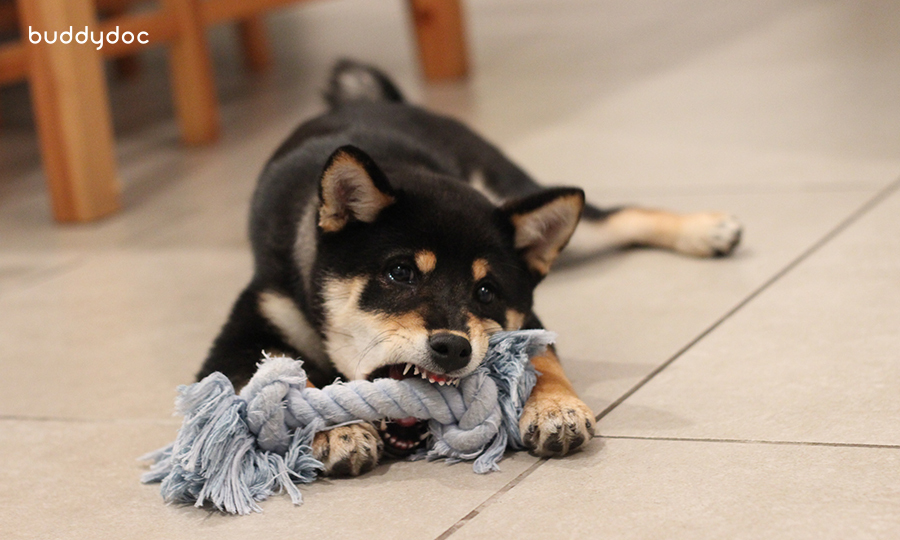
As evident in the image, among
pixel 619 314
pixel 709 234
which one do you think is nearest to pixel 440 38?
pixel 709 234

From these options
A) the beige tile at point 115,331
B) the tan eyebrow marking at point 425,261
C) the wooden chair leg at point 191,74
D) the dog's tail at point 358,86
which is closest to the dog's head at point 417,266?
the tan eyebrow marking at point 425,261

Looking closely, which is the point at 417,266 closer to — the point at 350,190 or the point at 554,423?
the point at 350,190

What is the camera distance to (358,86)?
3.65 meters

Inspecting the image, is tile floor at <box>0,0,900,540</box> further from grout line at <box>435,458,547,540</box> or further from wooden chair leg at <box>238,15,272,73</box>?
wooden chair leg at <box>238,15,272,73</box>

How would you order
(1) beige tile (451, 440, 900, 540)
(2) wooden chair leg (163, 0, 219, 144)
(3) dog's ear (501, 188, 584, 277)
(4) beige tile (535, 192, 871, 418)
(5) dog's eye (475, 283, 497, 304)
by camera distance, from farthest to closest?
1. (2) wooden chair leg (163, 0, 219, 144)
2. (4) beige tile (535, 192, 871, 418)
3. (3) dog's ear (501, 188, 584, 277)
4. (5) dog's eye (475, 283, 497, 304)
5. (1) beige tile (451, 440, 900, 540)

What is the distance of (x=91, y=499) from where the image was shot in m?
1.88

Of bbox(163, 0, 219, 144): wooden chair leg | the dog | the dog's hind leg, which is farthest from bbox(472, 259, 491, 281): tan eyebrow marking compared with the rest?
bbox(163, 0, 219, 144): wooden chair leg

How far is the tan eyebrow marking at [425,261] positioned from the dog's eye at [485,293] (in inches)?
4.3

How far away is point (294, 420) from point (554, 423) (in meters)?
0.49

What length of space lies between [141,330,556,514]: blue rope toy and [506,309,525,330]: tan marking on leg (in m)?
0.15

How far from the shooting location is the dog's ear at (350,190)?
6.39 ft

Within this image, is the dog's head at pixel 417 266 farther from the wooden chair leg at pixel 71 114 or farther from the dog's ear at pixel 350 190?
the wooden chair leg at pixel 71 114

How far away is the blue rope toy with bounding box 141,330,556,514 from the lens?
5.96ft

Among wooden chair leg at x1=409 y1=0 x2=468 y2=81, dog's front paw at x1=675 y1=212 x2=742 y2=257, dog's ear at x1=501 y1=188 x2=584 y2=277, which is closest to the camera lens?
dog's ear at x1=501 y1=188 x2=584 y2=277
